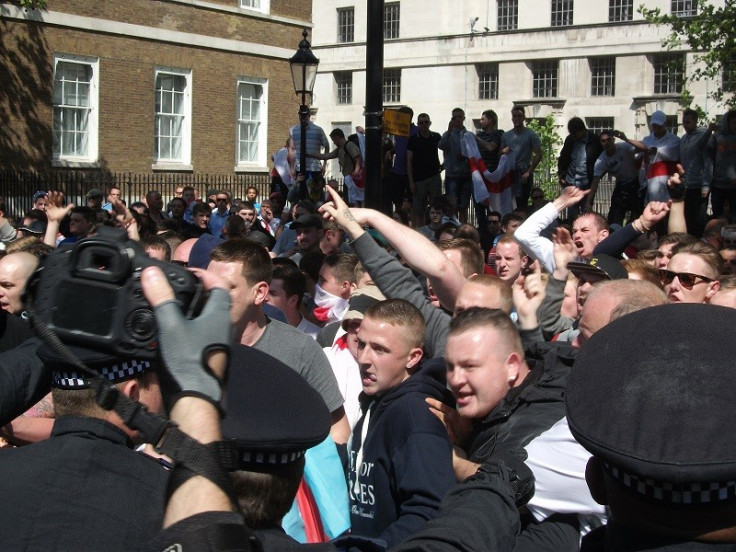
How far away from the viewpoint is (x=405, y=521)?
3553 mm

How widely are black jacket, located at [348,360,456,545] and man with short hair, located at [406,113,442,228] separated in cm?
1342

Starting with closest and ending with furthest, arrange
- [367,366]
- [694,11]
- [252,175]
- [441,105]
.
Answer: [367,366] → [252,175] → [694,11] → [441,105]

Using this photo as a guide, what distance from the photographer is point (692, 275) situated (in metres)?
6.30

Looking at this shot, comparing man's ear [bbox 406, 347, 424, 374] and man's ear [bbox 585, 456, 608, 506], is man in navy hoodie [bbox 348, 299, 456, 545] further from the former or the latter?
man's ear [bbox 585, 456, 608, 506]

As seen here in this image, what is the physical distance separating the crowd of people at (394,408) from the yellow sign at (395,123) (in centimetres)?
156

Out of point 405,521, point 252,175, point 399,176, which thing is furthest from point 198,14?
point 405,521

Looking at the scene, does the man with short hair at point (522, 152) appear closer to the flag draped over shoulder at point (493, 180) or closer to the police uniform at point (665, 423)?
the flag draped over shoulder at point (493, 180)

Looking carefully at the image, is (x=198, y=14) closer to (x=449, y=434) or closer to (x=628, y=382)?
(x=449, y=434)

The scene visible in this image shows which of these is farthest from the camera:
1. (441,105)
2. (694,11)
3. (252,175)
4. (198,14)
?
(441,105)

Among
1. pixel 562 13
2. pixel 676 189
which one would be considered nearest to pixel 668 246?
pixel 676 189

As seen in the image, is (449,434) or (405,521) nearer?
(405,521)

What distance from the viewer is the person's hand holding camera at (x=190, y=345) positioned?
192 centimetres

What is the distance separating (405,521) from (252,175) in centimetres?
2644

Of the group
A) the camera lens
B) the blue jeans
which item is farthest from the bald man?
the blue jeans
